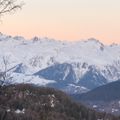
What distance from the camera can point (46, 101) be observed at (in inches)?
4626

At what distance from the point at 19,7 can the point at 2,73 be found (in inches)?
145

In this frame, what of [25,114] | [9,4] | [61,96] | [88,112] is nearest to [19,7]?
[9,4]

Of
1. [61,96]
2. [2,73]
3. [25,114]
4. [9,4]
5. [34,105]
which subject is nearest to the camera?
[9,4]

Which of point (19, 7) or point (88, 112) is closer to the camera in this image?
point (19, 7)

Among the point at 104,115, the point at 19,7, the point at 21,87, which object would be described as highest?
the point at 19,7

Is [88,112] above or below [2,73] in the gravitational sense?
below

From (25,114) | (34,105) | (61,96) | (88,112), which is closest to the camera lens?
(25,114)

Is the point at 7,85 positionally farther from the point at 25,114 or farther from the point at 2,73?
the point at 25,114

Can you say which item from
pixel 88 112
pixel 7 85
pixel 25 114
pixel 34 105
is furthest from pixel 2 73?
pixel 88 112

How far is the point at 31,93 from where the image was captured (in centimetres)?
11488

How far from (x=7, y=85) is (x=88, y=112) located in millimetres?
114834

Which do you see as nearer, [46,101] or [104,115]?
[46,101]

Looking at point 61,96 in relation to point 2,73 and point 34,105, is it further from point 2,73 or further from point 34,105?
point 2,73

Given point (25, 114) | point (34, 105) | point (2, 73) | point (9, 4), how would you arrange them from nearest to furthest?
point (9, 4) → point (2, 73) → point (25, 114) → point (34, 105)
